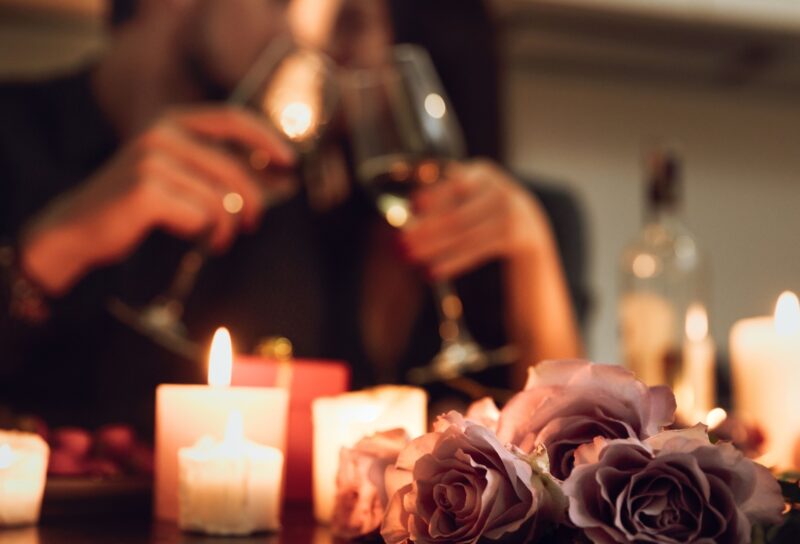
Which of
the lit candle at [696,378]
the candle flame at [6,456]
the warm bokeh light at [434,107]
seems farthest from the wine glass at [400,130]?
the candle flame at [6,456]

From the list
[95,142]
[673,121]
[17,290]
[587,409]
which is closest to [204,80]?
[95,142]

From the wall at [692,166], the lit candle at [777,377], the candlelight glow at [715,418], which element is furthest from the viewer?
the wall at [692,166]

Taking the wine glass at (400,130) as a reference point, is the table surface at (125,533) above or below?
below

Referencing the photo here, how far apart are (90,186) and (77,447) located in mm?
682

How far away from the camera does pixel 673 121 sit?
217 centimetres

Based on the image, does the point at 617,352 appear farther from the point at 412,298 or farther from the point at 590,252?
the point at 412,298

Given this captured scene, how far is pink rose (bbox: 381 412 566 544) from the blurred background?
157 cm

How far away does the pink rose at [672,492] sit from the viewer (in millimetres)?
296

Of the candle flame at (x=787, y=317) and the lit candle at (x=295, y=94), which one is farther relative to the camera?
the lit candle at (x=295, y=94)

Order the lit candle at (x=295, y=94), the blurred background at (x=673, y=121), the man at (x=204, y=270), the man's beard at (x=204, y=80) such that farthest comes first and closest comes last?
the blurred background at (x=673, y=121)
the man's beard at (x=204, y=80)
the man at (x=204, y=270)
the lit candle at (x=295, y=94)

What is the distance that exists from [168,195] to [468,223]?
1.11 ft

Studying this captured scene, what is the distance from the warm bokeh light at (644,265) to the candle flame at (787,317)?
525 mm

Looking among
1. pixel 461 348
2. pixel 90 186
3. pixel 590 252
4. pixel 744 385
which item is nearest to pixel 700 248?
pixel 590 252

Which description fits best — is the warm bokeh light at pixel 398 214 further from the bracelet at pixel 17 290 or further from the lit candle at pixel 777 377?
the bracelet at pixel 17 290
